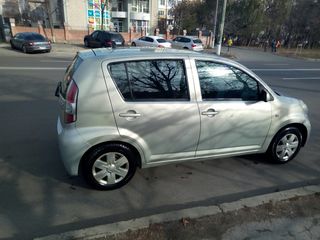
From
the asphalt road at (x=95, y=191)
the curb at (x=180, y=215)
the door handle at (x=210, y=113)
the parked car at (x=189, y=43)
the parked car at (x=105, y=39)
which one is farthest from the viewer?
the parked car at (x=189, y=43)

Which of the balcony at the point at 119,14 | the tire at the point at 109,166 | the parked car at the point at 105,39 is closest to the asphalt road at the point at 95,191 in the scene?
the tire at the point at 109,166

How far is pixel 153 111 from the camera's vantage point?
117 inches

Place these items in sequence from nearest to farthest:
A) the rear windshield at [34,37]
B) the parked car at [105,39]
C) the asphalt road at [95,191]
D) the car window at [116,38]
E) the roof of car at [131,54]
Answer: the asphalt road at [95,191] → the roof of car at [131,54] → the rear windshield at [34,37] → the parked car at [105,39] → the car window at [116,38]

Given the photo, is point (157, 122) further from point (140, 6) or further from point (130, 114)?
point (140, 6)

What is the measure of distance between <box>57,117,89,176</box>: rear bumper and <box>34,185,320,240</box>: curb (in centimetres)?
82

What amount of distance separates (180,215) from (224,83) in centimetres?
175

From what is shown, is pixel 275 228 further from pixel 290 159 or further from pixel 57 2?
pixel 57 2

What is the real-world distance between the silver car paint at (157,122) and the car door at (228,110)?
0.05ft

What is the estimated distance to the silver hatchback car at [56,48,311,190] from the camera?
2846 mm

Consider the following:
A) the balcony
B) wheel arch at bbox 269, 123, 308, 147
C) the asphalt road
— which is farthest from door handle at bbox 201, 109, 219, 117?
the balcony

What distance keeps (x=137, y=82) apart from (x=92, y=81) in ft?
1.67

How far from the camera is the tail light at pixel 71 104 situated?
2805mm

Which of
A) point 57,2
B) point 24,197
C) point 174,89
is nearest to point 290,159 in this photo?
point 174,89

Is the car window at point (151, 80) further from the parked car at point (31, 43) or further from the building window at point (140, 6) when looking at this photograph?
the building window at point (140, 6)
